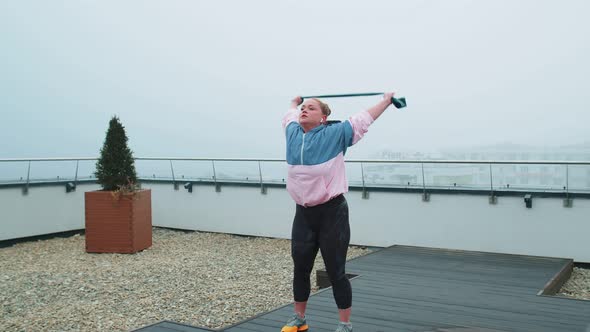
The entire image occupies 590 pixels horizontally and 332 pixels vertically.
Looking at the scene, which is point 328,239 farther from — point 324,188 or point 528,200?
point 528,200

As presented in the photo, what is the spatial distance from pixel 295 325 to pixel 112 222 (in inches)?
237

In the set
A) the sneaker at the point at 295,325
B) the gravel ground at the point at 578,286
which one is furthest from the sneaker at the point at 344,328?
the gravel ground at the point at 578,286

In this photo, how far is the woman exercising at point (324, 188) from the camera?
3.44m

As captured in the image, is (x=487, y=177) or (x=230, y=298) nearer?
(x=230, y=298)

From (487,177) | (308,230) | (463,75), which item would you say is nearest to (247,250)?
(487,177)

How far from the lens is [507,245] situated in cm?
798

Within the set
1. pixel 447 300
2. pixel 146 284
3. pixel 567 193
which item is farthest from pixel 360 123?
pixel 567 193

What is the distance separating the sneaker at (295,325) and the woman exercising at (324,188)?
402 mm

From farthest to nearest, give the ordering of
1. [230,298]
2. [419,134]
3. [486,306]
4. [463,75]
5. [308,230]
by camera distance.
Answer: [463,75]
[419,134]
[230,298]
[486,306]
[308,230]

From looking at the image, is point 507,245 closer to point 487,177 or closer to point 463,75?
point 487,177

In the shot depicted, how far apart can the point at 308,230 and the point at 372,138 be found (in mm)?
6684

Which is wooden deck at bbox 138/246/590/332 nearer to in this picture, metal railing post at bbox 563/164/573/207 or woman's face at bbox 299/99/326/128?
metal railing post at bbox 563/164/573/207

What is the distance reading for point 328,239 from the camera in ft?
11.3

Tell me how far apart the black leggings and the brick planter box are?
6.02 m
